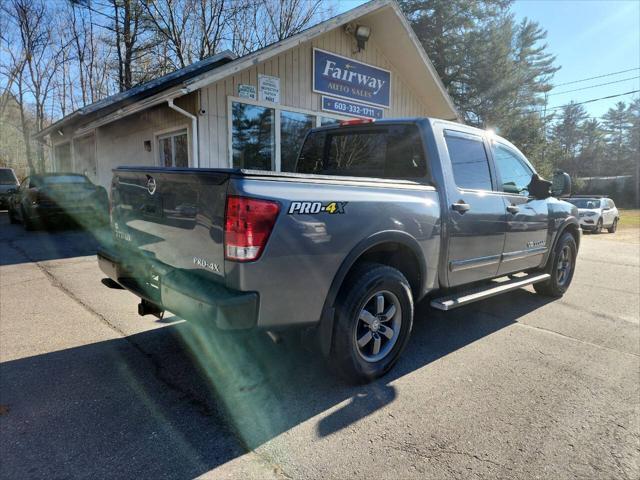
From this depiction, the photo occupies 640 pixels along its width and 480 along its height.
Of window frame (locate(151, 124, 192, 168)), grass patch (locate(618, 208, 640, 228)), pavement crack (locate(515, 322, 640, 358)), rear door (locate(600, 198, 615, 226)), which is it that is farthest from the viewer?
grass patch (locate(618, 208, 640, 228))

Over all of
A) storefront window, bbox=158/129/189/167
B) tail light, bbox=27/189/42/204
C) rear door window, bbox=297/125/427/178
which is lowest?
tail light, bbox=27/189/42/204

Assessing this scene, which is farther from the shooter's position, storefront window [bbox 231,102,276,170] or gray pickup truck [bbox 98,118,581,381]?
storefront window [bbox 231,102,276,170]

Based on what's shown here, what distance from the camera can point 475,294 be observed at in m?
4.01

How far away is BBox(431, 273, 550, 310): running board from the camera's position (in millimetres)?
3646

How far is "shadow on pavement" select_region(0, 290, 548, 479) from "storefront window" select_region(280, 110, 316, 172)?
23.2 feet

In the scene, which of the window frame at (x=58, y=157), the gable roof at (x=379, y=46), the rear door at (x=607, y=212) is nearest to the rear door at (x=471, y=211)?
the gable roof at (x=379, y=46)

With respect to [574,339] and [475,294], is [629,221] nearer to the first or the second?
[574,339]

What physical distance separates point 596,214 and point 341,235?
1981cm

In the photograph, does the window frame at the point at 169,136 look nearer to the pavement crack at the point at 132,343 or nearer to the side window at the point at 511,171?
Answer: the pavement crack at the point at 132,343

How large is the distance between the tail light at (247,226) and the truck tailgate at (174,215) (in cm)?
8

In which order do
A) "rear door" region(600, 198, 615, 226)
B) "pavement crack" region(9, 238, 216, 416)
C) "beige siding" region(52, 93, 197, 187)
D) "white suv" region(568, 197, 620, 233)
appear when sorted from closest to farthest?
"pavement crack" region(9, 238, 216, 416), "beige siding" region(52, 93, 197, 187), "white suv" region(568, 197, 620, 233), "rear door" region(600, 198, 615, 226)

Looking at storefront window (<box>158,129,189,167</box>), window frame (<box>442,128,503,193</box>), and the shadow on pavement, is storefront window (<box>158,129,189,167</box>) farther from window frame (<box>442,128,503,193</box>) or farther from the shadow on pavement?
window frame (<box>442,128,503,193</box>)

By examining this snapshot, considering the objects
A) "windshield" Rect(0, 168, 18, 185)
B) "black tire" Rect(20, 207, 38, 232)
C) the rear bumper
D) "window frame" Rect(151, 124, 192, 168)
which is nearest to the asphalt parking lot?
the rear bumper

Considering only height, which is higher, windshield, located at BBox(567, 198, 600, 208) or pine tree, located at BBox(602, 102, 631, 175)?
pine tree, located at BBox(602, 102, 631, 175)
